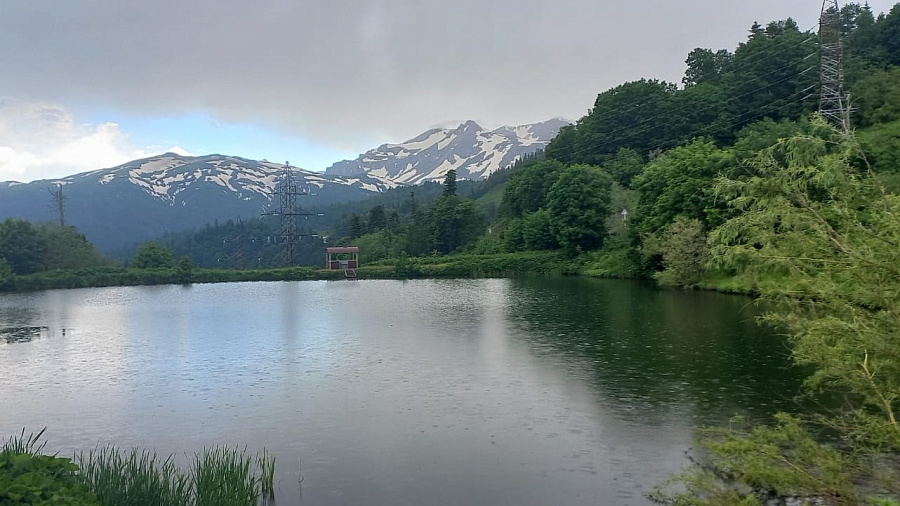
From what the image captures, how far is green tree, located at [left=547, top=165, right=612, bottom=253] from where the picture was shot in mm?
65500

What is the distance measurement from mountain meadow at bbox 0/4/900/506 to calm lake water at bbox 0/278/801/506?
75.8 inches

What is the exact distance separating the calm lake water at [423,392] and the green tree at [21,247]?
42.2 m

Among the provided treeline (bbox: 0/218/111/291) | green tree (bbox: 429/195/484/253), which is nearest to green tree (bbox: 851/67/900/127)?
green tree (bbox: 429/195/484/253)

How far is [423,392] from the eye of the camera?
17016 millimetres

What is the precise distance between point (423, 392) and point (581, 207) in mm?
52037

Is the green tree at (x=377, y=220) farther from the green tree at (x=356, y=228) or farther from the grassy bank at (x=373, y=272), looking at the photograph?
the grassy bank at (x=373, y=272)

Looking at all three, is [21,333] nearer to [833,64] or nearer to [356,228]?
[833,64]

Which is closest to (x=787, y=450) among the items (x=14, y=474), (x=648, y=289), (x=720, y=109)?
(x=14, y=474)

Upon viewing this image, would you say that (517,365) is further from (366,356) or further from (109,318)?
(109,318)

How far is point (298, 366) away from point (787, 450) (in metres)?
14.7

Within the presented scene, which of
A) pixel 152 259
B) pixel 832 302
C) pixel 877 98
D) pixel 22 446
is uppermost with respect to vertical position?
pixel 877 98

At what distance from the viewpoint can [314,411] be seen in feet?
50.7

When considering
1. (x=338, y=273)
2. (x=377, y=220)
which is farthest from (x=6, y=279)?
(x=377, y=220)

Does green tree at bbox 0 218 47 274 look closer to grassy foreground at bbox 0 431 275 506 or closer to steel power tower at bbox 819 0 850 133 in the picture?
grassy foreground at bbox 0 431 275 506
